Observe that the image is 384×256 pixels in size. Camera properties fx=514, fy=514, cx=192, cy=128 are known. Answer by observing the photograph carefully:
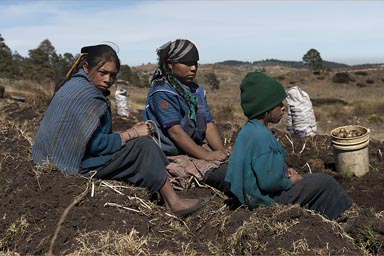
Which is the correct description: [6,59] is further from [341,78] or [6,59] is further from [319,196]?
[319,196]

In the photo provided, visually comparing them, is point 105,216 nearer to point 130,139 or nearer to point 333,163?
point 130,139

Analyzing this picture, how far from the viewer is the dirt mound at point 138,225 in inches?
129

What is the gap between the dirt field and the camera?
3.27 metres

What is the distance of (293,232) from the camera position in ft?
Answer: 10.8

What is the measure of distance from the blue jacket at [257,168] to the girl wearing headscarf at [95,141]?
49cm

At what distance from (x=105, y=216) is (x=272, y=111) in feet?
4.61

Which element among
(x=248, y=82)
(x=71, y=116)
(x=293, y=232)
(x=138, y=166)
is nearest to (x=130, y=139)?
(x=138, y=166)

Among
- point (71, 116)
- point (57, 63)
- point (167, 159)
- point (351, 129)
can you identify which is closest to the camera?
point (71, 116)

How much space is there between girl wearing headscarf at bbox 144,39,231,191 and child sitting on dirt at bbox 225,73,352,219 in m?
0.85

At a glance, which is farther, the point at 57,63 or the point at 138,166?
the point at 57,63

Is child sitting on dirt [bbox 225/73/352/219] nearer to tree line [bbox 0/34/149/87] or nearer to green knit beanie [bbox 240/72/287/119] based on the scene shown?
green knit beanie [bbox 240/72/287/119]

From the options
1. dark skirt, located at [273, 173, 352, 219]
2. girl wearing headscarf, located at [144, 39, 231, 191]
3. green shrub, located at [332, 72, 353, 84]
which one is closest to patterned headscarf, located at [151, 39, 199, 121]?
girl wearing headscarf, located at [144, 39, 231, 191]

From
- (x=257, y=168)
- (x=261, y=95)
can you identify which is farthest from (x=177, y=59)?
(x=257, y=168)

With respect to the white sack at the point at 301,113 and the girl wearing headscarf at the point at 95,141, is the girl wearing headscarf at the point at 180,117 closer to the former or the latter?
the girl wearing headscarf at the point at 95,141
